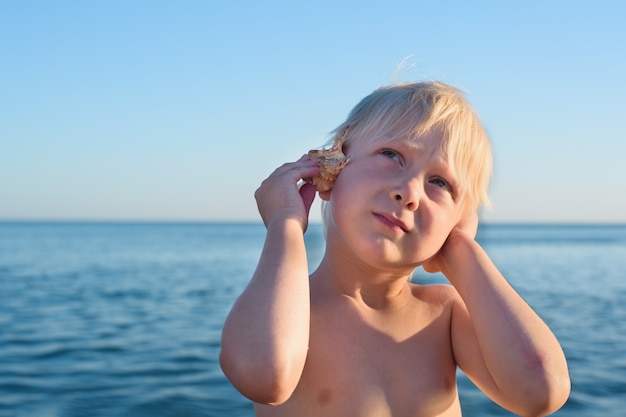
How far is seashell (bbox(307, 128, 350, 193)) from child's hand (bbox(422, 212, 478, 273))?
17.9 inches

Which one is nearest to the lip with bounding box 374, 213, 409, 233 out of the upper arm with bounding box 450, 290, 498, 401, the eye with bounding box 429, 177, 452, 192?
the eye with bounding box 429, 177, 452, 192

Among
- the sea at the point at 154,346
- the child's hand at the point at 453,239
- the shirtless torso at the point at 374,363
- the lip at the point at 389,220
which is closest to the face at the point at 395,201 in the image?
the lip at the point at 389,220

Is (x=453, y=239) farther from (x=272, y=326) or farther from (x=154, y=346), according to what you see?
(x=154, y=346)

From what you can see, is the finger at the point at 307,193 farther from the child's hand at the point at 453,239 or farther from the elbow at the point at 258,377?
the elbow at the point at 258,377

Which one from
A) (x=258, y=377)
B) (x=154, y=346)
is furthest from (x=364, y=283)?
(x=154, y=346)

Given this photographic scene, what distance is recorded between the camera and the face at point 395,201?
6.72 ft

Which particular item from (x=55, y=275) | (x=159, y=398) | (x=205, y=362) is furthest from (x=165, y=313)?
(x=55, y=275)

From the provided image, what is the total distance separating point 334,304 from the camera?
7.40ft

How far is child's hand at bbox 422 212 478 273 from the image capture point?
2.34 meters

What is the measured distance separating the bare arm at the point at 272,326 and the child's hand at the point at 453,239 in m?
0.57

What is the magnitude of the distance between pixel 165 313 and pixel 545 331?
28.2 ft

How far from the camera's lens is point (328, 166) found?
217 centimetres

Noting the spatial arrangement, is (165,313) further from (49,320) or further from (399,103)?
(399,103)

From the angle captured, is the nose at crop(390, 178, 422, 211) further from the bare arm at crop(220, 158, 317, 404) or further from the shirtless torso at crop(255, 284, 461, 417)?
the shirtless torso at crop(255, 284, 461, 417)
